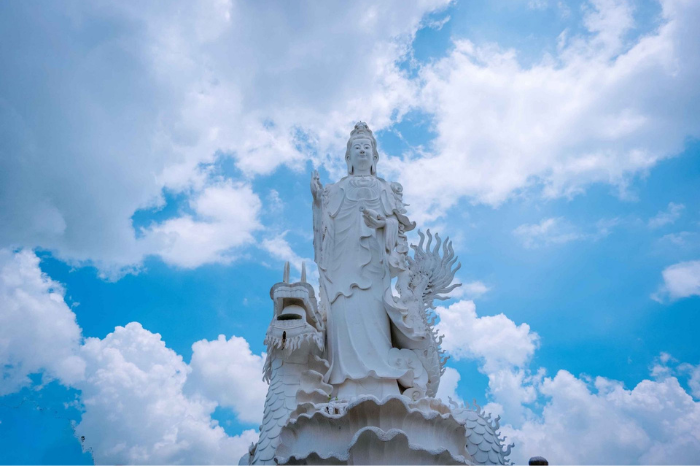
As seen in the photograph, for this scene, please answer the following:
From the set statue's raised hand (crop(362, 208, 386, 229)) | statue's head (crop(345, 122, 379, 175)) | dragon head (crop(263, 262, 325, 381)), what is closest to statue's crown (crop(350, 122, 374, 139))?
statue's head (crop(345, 122, 379, 175))

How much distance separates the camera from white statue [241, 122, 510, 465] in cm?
527

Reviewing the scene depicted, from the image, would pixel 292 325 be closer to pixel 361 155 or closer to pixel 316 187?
pixel 316 187

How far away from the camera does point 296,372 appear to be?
658cm

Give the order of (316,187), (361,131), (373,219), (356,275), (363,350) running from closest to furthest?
1. (363,350)
2. (356,275)
3. (373,219)
4. (316,187)
5. (361,131)

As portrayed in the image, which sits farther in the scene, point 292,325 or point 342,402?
point 292,325

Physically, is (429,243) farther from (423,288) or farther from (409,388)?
(409,388)

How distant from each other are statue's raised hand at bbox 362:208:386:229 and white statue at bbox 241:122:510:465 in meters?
0.02

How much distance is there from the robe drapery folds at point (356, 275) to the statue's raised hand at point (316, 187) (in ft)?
0.48

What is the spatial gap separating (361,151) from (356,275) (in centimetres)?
222

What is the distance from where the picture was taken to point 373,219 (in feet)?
26.0

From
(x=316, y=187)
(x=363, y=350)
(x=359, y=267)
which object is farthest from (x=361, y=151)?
(x=363, y=350)

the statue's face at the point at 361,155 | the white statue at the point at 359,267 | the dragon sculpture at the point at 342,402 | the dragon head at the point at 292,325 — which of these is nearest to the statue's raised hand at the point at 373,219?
the white statue at the point at 359,267

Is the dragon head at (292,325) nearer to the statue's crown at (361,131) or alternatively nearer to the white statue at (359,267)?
the white statue at (359,267)

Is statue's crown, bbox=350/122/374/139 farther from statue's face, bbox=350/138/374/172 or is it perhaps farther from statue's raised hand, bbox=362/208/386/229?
statue's raised hand, bbox=362/208/386/229
